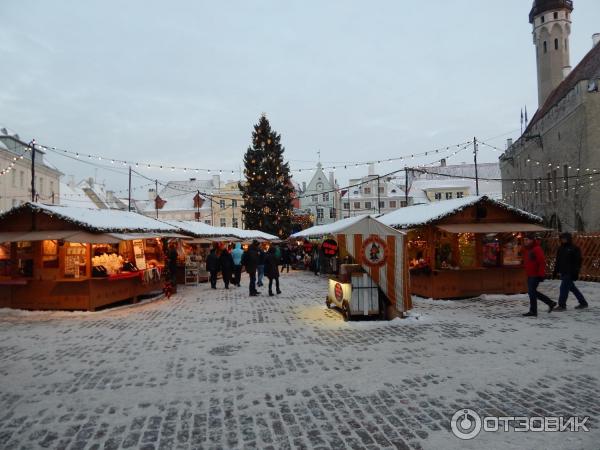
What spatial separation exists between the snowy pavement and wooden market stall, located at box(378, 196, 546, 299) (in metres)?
3.03

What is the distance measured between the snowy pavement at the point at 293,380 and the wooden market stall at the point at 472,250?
3031mm

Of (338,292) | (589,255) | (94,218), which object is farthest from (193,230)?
(589,255)

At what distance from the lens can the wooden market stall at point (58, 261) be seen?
1280 centimetres

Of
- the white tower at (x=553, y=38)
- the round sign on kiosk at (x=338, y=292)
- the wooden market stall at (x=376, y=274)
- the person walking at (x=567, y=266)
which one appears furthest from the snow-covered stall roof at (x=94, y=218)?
the white tower at (x=553, y=38)

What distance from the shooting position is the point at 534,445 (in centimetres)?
409

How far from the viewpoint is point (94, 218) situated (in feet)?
47.8

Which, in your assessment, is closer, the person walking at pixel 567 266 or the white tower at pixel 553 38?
the person walking at pixel 567 266

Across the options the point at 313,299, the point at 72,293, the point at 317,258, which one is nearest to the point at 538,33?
the point at 317,258

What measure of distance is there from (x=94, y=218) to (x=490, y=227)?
1235cm

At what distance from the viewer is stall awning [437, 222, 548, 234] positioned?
43.3ft

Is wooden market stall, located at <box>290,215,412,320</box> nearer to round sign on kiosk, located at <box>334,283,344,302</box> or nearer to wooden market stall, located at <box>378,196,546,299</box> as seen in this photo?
round sign on kiosk, located at <box>334,283,344,302</box>

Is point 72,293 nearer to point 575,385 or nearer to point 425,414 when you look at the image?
point 425,414

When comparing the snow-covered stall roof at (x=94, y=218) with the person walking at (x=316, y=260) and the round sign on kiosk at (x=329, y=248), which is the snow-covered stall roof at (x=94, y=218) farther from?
the person walking at (x=316, y=260)

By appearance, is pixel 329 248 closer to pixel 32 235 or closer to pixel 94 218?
pixel 94 218
